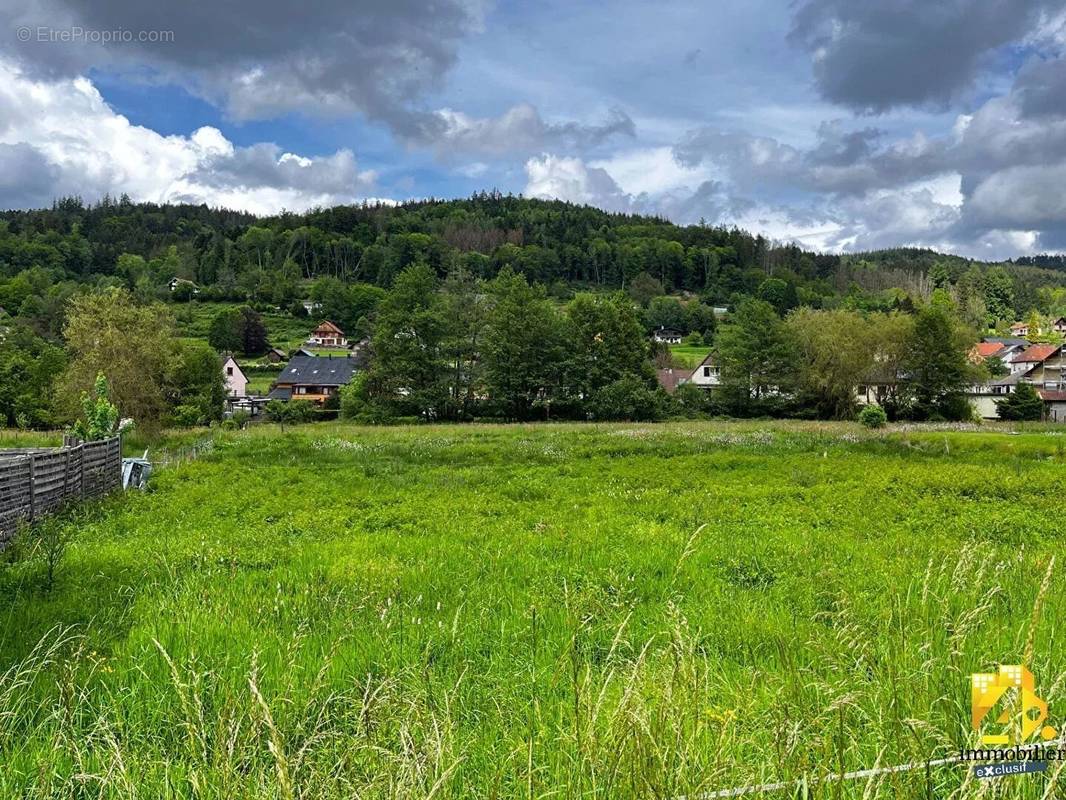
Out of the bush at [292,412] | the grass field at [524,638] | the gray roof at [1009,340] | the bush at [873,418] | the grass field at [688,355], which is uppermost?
the gray roof at [1009,340]

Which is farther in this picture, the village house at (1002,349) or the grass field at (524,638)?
the village house at (1002,349)

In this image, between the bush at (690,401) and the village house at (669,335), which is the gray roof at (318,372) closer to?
the bush at (690,401)

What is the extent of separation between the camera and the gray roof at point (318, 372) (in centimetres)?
8931

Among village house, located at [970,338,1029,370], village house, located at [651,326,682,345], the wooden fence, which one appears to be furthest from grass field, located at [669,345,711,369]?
the wooden fence

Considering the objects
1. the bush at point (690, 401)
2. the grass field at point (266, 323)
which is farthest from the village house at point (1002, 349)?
the grass field at point (266, 323)

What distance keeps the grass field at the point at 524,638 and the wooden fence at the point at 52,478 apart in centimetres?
82

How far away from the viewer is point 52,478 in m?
12.7

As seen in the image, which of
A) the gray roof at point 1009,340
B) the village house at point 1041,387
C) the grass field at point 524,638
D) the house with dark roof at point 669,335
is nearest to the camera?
the grass field at point 524,638

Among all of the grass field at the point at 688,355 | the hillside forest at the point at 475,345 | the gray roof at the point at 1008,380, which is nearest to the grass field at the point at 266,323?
the hillside forest at the point at 475,345

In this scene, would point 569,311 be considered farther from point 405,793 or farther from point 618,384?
point 405,793

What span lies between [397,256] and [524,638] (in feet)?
531

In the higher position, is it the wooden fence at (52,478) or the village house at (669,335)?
the village house at (669,335)

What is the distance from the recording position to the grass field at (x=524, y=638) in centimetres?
264

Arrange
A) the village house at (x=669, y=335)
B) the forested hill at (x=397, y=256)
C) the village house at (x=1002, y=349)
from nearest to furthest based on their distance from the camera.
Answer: the village house at (x=1002, y=349) < the village house at (x=669, y=335) < the forested hill at (x=397, y=256)
